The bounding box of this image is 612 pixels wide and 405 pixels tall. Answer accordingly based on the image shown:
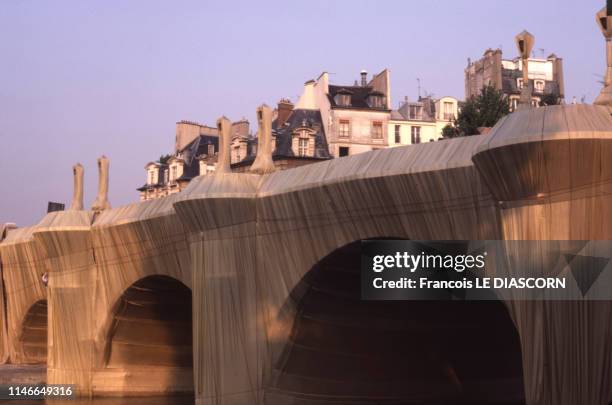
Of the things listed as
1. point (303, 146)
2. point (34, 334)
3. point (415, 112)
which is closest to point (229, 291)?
point (34, 334)

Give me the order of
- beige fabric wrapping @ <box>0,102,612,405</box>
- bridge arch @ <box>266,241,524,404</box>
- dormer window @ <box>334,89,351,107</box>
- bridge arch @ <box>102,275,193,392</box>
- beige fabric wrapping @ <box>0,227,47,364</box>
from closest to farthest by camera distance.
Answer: beige fabric wrapping @ <box>0,102,612,405</box> → bridge arch @ <box>266,241,524,404</box> → bridge arch @ <box>102,275,193,392</box> → beige fabric wrapping @ <box>0,227,47,364</box> → dormer window @ <box>334,89,351,107</box>

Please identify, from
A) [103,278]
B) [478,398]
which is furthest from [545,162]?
[103,278]

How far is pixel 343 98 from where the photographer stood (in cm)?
5284

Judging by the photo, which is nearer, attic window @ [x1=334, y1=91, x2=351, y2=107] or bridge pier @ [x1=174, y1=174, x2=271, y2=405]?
bridge pier @ [x1=174, y1=174, x2=271, y2=405]

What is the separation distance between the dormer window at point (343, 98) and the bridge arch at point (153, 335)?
64.1ft

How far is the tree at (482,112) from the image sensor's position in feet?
156

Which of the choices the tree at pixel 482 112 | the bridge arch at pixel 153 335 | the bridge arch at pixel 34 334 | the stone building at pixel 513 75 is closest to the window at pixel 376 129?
the tree at pixel 482 112

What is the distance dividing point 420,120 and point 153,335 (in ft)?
82.9

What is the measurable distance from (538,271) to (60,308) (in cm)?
2281

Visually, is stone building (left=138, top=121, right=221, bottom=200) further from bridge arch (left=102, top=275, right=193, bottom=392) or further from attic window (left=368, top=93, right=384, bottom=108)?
bridge arch (left=102, top=275, right=193, bottom=392)

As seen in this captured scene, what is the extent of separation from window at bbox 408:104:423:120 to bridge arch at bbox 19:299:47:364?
85.0 ft

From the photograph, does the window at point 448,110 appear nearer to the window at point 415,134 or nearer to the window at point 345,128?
the window at point 415,134

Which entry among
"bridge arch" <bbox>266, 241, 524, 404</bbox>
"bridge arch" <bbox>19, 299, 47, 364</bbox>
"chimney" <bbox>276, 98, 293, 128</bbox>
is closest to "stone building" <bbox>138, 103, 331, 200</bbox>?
"chimney" <bbox>276, 98, 293, 128</bbox>

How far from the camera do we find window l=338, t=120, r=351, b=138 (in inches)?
2036
